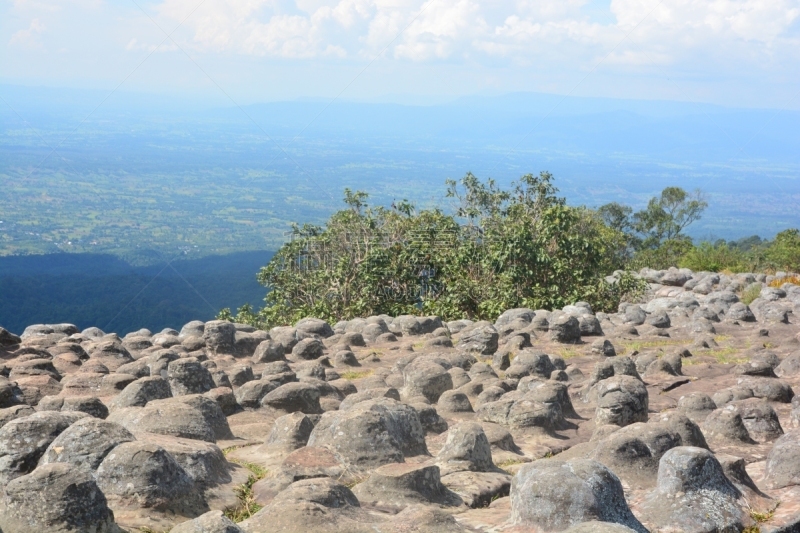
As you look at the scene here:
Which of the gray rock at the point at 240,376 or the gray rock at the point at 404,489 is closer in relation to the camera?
the gray rock at the point at 404,489

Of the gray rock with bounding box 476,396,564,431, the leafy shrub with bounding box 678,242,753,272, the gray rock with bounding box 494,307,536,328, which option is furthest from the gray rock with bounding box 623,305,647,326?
the leafy shrub with bounding box 678,242,753,272

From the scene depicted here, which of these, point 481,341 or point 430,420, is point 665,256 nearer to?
point 481,341

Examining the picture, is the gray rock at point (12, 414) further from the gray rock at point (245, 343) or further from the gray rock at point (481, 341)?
the gray rock at point (481, 341)

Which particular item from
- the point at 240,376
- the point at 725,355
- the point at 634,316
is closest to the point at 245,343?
the point at 240,376

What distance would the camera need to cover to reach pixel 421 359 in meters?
11.8

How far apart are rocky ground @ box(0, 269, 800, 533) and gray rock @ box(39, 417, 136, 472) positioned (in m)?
0.02

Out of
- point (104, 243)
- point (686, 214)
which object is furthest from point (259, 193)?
point (686, 214)

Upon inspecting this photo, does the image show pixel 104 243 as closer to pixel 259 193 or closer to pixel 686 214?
pixel 259 193

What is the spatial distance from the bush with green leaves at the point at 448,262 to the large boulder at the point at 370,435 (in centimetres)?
1451

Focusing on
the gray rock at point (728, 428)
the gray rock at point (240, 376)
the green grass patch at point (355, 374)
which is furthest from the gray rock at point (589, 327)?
the gray rock at point (728, 428)

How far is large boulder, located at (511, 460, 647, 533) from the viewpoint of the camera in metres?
5.71

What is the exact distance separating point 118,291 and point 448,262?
6735cm

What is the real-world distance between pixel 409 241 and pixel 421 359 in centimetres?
1458

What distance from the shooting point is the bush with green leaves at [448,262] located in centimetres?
2292
